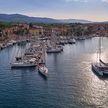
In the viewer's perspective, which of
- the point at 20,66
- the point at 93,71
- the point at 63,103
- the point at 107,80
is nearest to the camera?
the point at 63,103

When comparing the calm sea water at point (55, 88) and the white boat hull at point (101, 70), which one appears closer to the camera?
the calm sea water at point (55, 88)

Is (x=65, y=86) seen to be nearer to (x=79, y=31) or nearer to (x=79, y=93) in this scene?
(x=79, y=93)

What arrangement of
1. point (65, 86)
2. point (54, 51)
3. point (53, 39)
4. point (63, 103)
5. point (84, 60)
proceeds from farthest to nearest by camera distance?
point (53, 39), point (54, 51), point (84, 60), point (65, 86), point (63, 103)

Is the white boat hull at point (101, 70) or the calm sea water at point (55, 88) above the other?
the white boat hull at point (101, 70)

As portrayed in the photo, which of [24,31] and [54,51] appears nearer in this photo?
[54,51]

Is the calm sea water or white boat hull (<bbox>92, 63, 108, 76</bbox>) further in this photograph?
white boat hull (<bbox>92, 63, 108, 76</bbox>)

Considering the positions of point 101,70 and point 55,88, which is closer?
point 55,88

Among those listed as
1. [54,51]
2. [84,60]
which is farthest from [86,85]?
[54,51]

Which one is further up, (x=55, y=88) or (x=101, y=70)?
(x=101, y=70)
